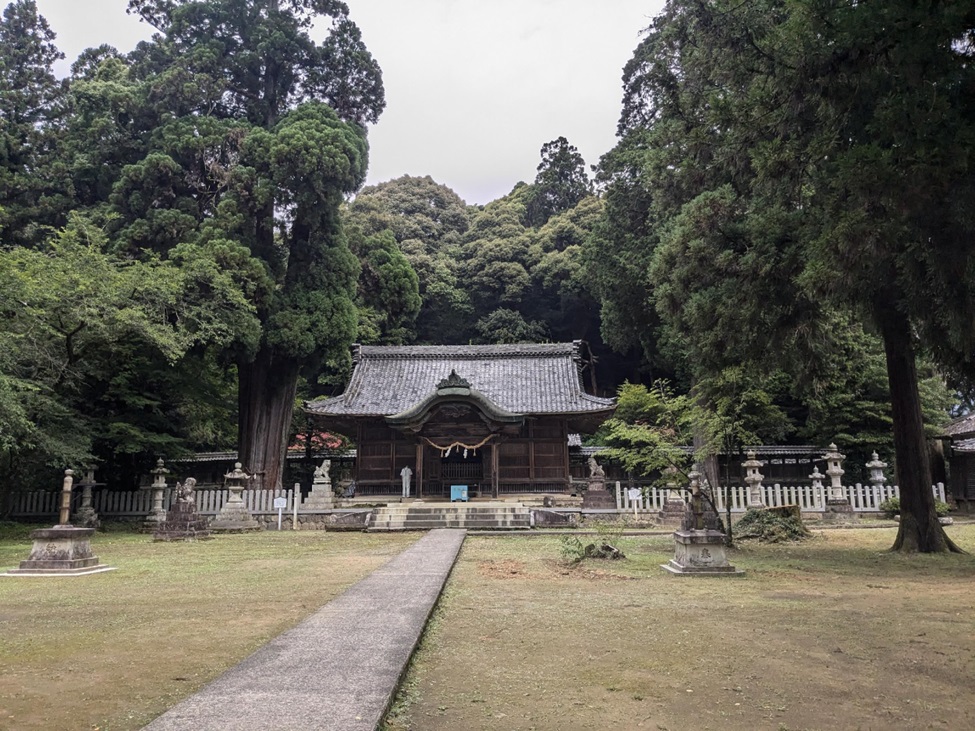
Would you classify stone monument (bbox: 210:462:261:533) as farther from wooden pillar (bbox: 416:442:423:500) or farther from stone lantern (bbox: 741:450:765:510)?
stone lantern (bbox: 741:450:765:510)

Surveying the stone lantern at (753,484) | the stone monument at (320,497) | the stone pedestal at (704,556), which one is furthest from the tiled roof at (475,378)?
the stone pedestal at (704,556)

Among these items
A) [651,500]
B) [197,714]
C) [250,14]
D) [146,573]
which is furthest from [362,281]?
[197,714]

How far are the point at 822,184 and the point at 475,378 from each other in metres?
18.1

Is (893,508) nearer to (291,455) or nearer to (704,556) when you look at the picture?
(704,556)

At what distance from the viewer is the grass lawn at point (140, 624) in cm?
360

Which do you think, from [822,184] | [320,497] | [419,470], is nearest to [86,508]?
[320,497]

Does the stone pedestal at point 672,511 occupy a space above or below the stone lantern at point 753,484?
below

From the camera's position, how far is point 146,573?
9.21 meters

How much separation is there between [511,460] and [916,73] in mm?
17936

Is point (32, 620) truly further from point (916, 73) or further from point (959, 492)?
point (959, 492)

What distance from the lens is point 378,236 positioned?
29703mm

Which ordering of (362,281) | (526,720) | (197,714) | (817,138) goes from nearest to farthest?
1. (197,714)
2. (526,720)
3. (817,138)
4. (362,281)

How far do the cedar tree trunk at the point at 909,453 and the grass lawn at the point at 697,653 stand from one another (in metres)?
2.19

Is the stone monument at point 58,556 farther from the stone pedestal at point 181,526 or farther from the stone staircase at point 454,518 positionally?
the stone staircase at point 454,518
